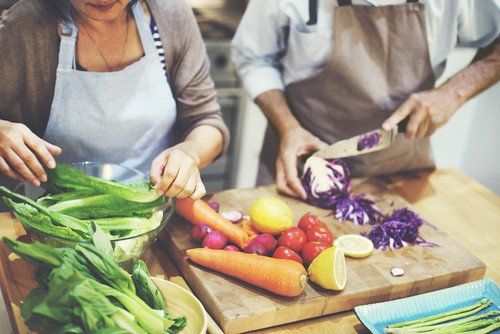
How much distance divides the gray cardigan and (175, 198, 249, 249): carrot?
32cm

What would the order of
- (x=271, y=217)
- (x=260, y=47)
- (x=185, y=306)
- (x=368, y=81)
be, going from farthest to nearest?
(x=260, y=47), (x=368, y=81), (x=271, y=217), (x=185, y=306)

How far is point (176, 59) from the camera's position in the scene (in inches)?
67.1

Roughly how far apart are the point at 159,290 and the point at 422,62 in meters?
1.34

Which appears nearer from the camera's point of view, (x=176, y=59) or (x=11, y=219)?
(x=11, y=219)

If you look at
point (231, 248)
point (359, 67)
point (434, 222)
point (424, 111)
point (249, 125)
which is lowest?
point (249, 125)

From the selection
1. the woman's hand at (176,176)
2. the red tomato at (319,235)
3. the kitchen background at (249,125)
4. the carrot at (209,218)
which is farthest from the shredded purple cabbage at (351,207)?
the kitchen background at (249,125)

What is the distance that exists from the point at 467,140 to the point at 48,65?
3192mm

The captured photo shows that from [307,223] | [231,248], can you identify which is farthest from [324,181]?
[231,248]

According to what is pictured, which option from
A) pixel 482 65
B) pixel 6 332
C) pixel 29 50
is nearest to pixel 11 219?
pixel 6 332

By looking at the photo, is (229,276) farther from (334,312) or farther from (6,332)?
(6,332)

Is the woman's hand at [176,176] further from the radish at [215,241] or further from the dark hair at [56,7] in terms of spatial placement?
the dark hair at [56,7]

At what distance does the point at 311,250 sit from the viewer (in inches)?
55.9

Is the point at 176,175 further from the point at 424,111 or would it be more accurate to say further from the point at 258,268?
the point at 424,111

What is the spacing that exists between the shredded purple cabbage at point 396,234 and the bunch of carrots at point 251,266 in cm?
38
